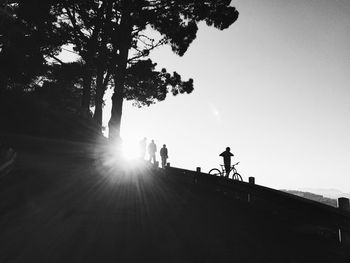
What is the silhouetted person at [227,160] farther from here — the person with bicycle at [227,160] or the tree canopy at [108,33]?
the tree canopy at [108,33]

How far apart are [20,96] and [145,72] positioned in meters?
8.13

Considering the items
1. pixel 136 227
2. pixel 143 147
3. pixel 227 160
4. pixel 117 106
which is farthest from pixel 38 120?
pixel 136 227

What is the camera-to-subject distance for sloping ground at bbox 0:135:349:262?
5141mm

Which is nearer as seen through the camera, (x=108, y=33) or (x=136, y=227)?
(x=136, y=227)

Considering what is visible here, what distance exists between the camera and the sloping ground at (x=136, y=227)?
16.9ft

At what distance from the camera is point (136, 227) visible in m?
6.52

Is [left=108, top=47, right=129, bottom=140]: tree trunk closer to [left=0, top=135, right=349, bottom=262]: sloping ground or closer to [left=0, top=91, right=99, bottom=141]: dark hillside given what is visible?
[left=0, top=91, right=99, bottom=141]: dark hillside

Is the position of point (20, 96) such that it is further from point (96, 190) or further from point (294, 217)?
point (294, 217)

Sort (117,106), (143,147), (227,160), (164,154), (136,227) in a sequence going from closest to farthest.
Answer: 1. (136,227)
2. (227,160)
3. (117,106)
4. (164,154)
5. (143,147)

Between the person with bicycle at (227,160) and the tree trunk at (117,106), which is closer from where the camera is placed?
the person with bicycle at (227,160)

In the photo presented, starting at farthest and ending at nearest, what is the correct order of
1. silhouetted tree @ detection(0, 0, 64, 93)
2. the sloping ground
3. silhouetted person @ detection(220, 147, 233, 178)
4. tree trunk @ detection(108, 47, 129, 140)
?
1. silhouetted tree @ detection(0, 0, 64, 93)
2. tree trunk @ detection(108, 47, 129, 140)
3. silhouetted person @ detection(220, 147, 233, 178)
4. the sloping ground

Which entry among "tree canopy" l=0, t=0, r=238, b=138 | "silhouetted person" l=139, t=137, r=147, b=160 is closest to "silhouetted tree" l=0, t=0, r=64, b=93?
"tree canopy" l=0, t=0, r=238, b=138

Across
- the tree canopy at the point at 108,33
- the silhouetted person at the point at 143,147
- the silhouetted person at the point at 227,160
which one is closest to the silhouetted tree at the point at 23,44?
the tree canopy at the point at 108,33

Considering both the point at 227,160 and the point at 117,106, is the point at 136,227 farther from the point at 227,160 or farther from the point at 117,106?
the point at 117,106
